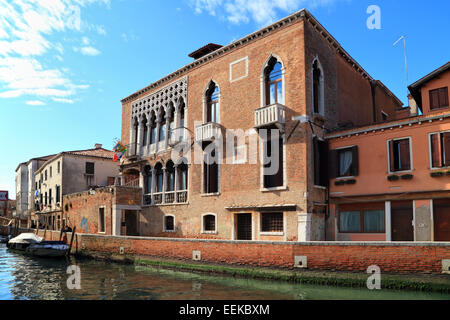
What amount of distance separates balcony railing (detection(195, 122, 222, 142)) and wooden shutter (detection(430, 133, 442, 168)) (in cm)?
861

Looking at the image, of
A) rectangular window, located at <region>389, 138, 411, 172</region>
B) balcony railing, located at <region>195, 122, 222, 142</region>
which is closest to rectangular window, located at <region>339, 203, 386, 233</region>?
rectangular window, located at <region>389, 138, 411, 172</region>

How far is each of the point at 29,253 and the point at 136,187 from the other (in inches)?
300

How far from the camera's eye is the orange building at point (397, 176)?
1296 centimetres

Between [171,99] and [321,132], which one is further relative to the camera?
[171,99]

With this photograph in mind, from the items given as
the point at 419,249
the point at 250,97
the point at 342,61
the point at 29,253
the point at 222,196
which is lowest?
the point at 29,253

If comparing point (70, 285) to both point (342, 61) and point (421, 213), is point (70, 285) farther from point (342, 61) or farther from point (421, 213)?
point (342, 61)

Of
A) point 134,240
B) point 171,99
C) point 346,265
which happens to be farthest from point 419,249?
point 171,99

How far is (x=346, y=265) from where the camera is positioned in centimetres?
1112

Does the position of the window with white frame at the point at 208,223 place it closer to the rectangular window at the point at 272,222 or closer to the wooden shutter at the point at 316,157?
the rectangular window at the point at 272,222

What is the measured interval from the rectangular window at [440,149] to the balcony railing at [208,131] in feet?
28.3

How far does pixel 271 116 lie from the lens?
1548cm

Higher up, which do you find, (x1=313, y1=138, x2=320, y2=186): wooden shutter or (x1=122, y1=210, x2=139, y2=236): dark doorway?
(x1=313, y1=138, x2=320, y2=186): wooden shutter

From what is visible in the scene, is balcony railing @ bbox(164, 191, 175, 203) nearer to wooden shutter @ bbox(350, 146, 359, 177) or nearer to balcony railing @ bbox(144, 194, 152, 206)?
balcony railing @ bbox(144, 194, 152, 206)

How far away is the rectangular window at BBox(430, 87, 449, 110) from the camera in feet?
47.5
